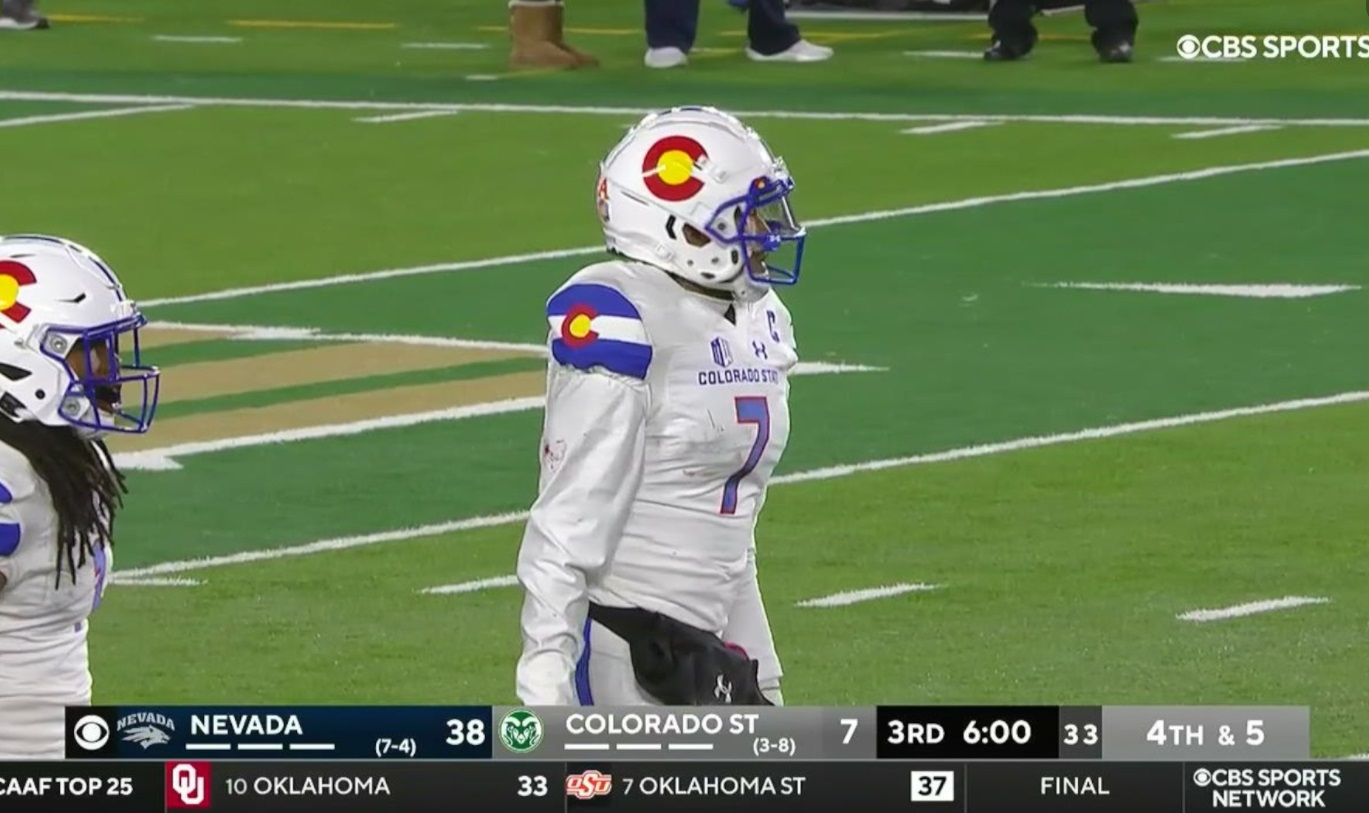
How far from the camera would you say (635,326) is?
834 cm

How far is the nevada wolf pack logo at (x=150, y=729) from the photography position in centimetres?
785

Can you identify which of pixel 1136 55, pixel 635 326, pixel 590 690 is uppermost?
pixel 635 326

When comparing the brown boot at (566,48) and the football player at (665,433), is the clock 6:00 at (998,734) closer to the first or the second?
the football player at (665,433)

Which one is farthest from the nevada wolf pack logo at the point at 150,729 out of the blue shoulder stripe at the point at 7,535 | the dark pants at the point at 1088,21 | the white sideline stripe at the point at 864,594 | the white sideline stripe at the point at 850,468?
the dark pants at the point at 1088,21

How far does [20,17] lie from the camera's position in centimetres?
3647

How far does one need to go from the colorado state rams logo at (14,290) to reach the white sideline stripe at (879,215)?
12.3 metres

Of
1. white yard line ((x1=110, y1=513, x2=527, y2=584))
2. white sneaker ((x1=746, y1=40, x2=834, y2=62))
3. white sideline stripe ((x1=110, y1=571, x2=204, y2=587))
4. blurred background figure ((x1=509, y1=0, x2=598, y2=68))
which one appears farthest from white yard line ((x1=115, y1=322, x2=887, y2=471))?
Result: white sneaker ((x1=746, y1=40, x2=834, y2=62))

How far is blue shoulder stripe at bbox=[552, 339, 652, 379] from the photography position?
326 inches

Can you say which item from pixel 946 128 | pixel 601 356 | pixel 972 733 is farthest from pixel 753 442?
pixel 946 128

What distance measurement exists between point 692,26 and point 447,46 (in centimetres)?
367

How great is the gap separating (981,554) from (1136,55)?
18729 millimetres

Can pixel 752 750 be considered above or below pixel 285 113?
above

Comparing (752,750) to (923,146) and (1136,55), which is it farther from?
(1136,55)

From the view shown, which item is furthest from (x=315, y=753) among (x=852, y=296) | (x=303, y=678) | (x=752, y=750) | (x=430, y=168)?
(x=430, y=168)
